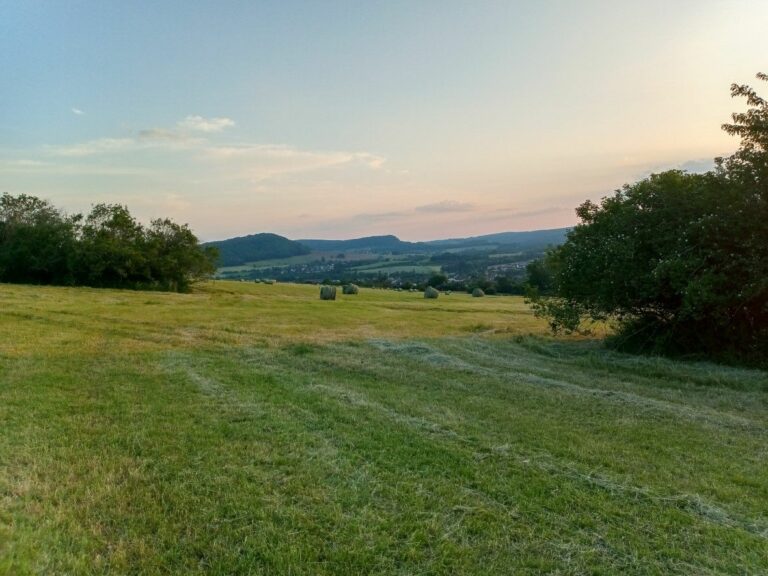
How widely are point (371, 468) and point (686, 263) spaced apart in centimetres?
1255

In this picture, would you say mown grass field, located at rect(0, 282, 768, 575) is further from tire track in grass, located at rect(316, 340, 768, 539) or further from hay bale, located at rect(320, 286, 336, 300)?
hay bale, located at rect(320, 286, 336, 300)

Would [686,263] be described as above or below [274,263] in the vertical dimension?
below

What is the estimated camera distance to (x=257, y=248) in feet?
502

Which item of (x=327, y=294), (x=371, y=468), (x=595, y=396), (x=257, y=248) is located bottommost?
(x=595, y=396)

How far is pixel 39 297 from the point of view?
27.0 metres

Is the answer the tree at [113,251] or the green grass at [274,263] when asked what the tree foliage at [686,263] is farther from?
the green grass at [274,263]

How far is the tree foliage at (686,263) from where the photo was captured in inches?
568

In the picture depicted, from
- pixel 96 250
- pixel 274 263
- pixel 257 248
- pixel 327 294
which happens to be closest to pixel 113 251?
pixel 96 250

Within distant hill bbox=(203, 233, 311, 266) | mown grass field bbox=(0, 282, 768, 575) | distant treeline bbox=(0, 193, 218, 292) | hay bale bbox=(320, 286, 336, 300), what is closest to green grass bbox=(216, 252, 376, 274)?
distant hill bbox=(203, 233, 311, 266)

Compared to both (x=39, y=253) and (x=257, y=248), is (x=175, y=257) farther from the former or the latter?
(x=257, y=248)

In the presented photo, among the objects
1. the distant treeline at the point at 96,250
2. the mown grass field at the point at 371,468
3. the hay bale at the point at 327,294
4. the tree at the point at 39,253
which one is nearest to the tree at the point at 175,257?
the distant treeline at the point at 96,250

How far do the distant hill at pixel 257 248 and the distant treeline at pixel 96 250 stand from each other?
88873 mm

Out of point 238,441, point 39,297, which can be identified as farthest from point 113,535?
point 39,297

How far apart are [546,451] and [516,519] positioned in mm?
1997
